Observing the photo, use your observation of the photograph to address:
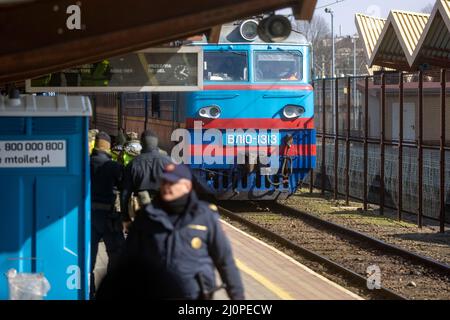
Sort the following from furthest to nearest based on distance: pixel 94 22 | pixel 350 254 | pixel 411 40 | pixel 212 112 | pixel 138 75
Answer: pixel 411 40, pixel 212 112, pixel 350 254, pixel 138 75, pixel 94 22

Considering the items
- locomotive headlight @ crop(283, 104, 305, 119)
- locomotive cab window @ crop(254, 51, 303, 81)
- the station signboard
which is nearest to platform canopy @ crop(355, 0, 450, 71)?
locomotive cab window @ crop(254, 51, 303, 81)

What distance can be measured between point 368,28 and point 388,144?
3071 cm

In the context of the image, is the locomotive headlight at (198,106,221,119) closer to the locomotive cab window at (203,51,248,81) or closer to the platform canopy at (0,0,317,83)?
the locomotive cab window at (203,51,248,81)

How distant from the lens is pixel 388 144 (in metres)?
17.7

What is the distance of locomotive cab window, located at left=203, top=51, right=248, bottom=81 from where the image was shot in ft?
57.1

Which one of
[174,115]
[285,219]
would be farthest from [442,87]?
[174,115]

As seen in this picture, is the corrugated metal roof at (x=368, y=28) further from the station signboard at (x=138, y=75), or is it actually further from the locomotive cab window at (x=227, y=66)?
the station signboard at (x=138, y=75)

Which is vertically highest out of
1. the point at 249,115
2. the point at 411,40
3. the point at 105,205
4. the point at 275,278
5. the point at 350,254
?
the point at 411,40

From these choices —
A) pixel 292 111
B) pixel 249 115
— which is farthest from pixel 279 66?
pixel 249 115

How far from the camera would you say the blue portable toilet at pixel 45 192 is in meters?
7.38

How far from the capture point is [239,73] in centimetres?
1755

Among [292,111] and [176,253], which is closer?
[176,253]

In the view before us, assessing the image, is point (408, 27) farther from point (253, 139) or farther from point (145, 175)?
point (145, 175)

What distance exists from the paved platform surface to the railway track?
23.6 inches
